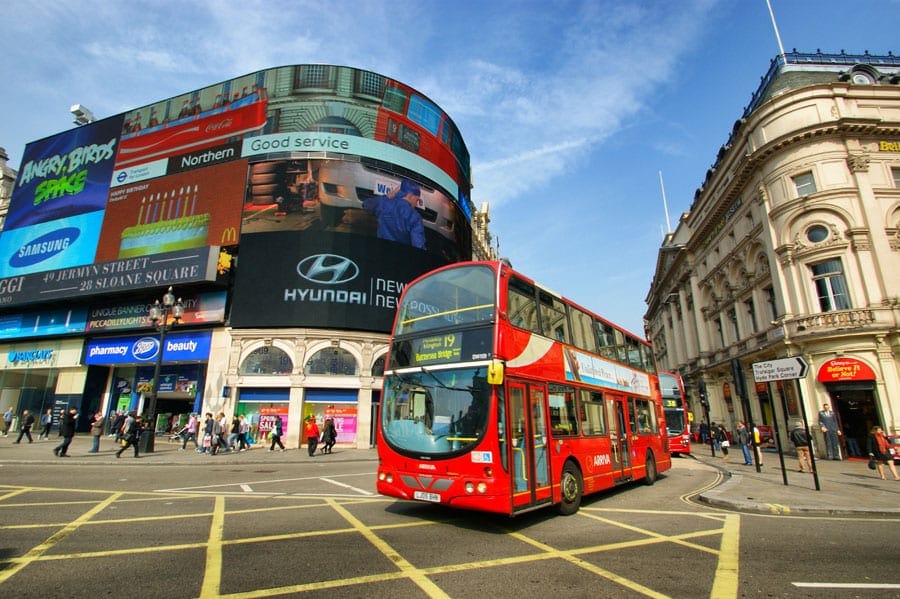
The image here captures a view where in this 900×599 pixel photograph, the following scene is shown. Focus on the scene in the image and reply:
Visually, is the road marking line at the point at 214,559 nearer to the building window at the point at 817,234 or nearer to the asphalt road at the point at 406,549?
the asphalt road at the point at 406,549

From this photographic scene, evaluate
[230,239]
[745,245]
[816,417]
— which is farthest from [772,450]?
[230,239]

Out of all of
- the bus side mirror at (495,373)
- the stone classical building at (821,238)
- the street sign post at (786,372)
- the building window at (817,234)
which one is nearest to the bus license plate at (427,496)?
the bus side mirror at (495,373)

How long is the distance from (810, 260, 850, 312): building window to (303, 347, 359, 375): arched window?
25.1m

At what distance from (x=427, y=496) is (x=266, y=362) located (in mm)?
22172

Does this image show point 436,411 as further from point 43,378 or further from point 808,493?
point 43,378

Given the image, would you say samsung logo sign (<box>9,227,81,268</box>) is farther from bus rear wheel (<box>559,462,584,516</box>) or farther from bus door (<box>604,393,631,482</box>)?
bus rear wheel (<box>559,462,584,516</box>)

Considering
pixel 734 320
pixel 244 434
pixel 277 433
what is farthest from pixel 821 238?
pixel 244 434

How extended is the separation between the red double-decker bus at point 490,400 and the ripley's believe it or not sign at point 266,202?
19396 millimetres

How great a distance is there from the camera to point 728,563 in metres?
5.33

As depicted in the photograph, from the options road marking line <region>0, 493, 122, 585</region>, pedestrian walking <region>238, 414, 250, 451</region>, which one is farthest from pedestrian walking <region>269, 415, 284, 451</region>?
road marking line <region>0, 493, 122, 585</region>

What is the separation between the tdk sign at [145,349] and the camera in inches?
1131

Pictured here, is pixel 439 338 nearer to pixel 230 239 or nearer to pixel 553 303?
pixel 553 303

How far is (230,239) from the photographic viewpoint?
2834 cm

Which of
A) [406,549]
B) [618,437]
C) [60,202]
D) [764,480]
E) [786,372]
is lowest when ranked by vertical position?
[764,480]
